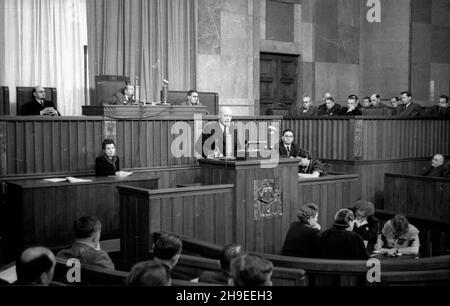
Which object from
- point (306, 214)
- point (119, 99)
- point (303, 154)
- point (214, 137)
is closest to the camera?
point (306, 214)

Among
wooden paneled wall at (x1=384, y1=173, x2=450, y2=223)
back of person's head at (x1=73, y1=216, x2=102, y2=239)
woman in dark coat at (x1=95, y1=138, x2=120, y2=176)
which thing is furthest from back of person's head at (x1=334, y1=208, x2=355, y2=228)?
wooden paneled wall at (x1=384, y1=173, x2=450, y2=223)

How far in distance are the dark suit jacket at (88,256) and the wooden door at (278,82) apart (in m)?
10.2

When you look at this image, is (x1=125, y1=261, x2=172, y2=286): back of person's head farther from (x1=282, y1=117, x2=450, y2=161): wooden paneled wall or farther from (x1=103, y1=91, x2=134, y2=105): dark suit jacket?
(x1=282, y1=117, x2=450, y2=161): wooden paneled wall

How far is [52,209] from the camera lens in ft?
23.5

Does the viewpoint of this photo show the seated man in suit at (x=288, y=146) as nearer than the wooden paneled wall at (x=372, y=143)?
Yes

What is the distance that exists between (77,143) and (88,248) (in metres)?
4.15

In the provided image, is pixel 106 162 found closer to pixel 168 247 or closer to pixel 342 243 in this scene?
pixel 342 243

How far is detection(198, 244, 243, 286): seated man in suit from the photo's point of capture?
394cm

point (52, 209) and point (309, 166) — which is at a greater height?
point (309, 166)

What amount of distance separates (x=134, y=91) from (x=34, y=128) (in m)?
2.87

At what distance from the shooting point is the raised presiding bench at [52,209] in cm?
700

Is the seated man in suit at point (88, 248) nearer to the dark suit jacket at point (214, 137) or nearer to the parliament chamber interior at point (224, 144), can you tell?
the parliament chamber interior at point (224, 144)

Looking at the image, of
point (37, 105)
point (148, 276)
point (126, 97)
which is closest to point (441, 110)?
point (126, 97)

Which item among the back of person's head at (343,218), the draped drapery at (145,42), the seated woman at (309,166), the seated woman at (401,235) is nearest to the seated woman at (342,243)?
the back of person's head at (343,218)
